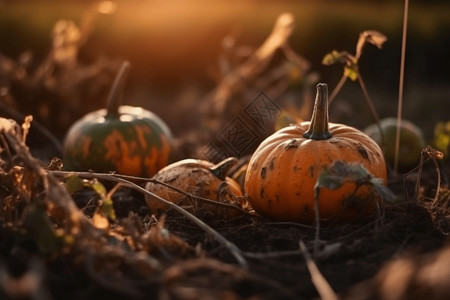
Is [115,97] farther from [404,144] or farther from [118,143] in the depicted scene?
[404,144]

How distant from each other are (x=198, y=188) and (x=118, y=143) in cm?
120

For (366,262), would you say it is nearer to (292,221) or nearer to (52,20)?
(292,221)

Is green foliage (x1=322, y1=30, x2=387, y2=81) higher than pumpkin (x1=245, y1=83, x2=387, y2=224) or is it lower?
higher

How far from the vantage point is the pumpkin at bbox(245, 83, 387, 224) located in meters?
3.22

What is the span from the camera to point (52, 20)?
1027cm

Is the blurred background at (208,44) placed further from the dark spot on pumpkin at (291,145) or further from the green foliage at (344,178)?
the green foliage at (344,178)

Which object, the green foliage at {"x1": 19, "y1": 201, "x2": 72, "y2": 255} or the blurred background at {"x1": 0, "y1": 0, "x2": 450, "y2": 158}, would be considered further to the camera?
the blurred background at {"x1": 0, "y1": 0, "x2": 450, "y2": 158}

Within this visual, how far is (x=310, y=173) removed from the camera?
10.6 ft

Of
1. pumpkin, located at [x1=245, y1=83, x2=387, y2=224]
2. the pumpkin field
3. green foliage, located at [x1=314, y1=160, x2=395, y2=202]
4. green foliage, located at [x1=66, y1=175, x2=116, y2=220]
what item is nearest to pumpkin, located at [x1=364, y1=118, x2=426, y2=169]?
the pumpkin field

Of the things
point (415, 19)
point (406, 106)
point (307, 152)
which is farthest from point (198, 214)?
point (415, 19)

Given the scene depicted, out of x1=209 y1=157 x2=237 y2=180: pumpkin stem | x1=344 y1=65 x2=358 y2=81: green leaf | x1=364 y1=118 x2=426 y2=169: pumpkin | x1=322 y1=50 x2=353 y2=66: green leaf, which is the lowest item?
x1=364 y1=118 x2=426 y2=169: pumpkin

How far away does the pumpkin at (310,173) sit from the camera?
322 centimetres

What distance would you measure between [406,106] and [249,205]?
5315mm

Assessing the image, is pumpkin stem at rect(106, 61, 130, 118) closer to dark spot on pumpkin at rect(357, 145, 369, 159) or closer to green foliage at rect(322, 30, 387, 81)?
green foliage at rect(322, 30, 387, 81)
